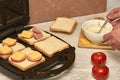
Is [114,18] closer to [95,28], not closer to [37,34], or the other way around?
[95,28]

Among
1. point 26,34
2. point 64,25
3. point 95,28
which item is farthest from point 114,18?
point 26,34

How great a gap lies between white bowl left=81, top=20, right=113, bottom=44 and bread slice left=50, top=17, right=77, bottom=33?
0.06m

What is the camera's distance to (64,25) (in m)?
1.10

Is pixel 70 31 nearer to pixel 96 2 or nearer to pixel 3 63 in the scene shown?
→ pixel 96 2

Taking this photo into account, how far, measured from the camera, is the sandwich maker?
827 millimetres

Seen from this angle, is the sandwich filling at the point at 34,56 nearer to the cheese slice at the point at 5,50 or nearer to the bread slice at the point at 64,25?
the cheese slice at the point at 5,50

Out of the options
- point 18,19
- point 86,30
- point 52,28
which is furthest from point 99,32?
point 18,19

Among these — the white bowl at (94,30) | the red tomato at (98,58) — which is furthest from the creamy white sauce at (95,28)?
the red tomato at (98,58)

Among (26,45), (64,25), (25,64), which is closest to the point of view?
(25,64)

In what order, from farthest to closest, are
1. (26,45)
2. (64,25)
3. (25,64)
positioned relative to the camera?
(64,25) < (26,45) < (25,64)

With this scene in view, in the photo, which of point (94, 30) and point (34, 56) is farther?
point (94, 30)

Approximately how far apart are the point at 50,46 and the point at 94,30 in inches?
7.5

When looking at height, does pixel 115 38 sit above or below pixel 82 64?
above

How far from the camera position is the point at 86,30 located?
1.02m
